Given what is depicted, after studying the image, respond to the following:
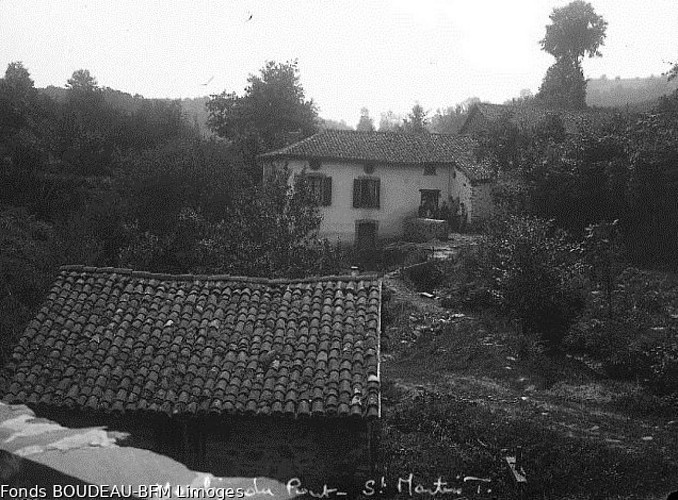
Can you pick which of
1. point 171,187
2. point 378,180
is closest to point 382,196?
point 378,180

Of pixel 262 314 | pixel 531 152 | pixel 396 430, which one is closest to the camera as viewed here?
pixel 262 314

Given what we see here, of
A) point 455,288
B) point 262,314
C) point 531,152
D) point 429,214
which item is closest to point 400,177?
point 429,214

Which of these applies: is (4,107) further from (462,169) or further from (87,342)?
(87,342)

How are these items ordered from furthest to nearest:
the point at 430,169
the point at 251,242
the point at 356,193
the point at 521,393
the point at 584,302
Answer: the point at 430,169
the point at 356,193
the point at 584,302
the point at 251,242
the point at 521,393

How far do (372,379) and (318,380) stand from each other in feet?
2.43

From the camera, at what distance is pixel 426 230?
1144 inches

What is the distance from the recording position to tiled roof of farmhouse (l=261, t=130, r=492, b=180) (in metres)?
30.4

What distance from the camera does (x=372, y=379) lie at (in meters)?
8.38

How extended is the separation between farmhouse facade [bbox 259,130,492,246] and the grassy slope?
1258 centimetres

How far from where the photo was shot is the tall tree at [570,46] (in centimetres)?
4669

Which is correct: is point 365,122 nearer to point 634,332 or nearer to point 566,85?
point 566,85

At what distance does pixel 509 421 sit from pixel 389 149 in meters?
21.7

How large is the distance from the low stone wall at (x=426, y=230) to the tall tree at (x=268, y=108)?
1322cm

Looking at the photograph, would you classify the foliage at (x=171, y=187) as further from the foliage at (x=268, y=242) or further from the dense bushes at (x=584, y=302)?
the dense bushes at (x=584, y=302)
